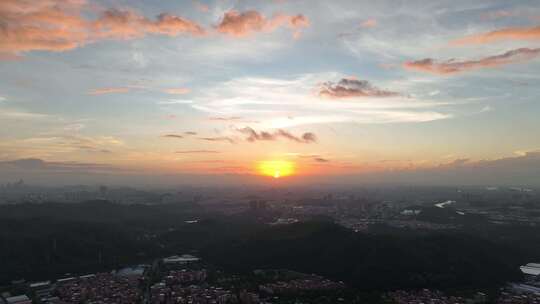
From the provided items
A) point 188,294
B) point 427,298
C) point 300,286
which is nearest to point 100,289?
point 188,294

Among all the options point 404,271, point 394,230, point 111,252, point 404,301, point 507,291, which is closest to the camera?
point 404,301

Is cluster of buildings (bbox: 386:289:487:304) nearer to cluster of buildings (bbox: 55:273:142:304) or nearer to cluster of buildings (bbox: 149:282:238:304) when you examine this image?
cluster of buildings (bbox: 149:282:238:304)

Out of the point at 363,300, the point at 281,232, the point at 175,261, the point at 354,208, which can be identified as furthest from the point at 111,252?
the point at 354,208

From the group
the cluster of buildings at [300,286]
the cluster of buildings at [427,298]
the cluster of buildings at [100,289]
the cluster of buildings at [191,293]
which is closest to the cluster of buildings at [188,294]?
the cluster of buildings at [191,293]

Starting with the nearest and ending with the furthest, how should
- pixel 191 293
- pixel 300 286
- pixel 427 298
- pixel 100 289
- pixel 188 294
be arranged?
1. pixel 427 298
2. pixel 188 294
3. pixel 191 293
4. pixel 100 289
5. pixel 300 286

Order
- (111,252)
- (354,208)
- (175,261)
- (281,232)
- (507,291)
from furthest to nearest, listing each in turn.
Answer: (354,208)
(281,232)
(111,252)
(175,261)
(507,291)

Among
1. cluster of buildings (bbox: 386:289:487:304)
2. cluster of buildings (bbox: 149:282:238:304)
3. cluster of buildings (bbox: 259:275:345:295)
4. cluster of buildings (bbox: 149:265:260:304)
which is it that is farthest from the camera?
cluster of buildings (bbox: 259:275:345:295)

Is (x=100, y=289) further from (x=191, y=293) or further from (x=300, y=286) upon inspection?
(x=300, y=286)

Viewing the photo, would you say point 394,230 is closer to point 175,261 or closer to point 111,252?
point 175,261

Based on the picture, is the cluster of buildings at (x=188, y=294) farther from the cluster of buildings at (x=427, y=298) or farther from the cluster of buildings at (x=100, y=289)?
the cluster of buildings at (x=427, y=298)

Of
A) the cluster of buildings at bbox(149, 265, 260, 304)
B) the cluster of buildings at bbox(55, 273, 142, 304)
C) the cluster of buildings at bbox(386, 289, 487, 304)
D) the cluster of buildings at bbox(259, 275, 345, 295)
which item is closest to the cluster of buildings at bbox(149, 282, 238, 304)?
the cluster of buildings at bbox(149, 265, 260, 304)

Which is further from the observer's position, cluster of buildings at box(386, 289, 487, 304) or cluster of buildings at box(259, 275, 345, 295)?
cluster of buildings at box(259, 275, 345, 295)
